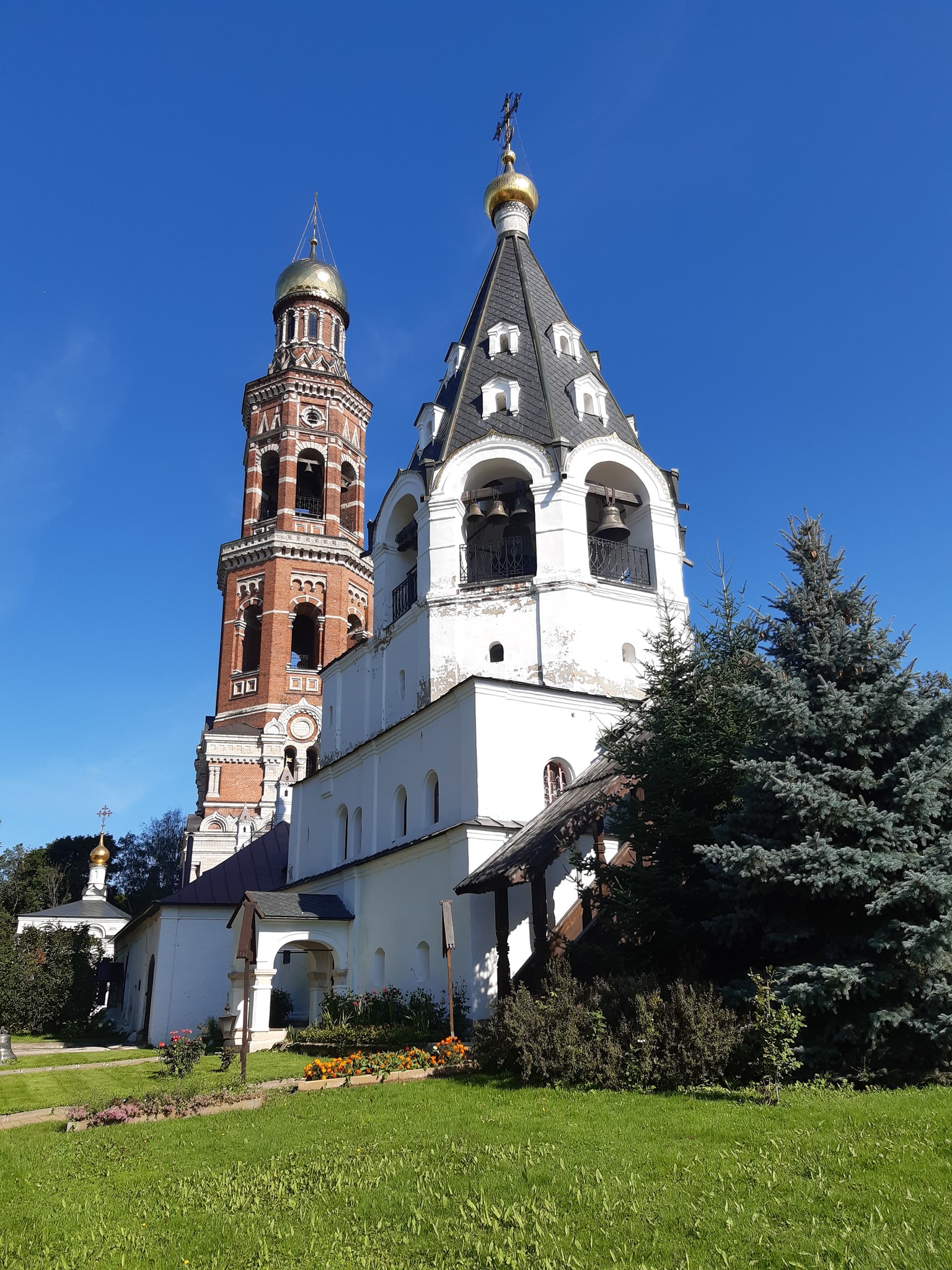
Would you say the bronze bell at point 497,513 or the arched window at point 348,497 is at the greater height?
the arched window at point 348,497

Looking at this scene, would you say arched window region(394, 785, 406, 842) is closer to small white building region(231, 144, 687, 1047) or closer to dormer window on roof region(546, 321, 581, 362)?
small white building region(231, 144, 687, 1047)

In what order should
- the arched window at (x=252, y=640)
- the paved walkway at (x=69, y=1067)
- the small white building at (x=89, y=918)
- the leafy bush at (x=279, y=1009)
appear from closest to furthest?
the paved walkway at (x=69, y=1067)
the leafy bush at (x=279, y=1009)
the small white building at (x=89, y=918)
the arched window at (x=252, y=640)

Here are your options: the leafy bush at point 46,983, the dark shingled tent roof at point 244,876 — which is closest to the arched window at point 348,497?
the dark shingled tent roof at point 244,876

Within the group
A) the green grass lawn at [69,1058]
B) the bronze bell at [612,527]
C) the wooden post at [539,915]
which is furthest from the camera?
the bronze bell at [612,527]

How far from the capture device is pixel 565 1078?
9.46 metres

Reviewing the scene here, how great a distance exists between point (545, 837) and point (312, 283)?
144ft

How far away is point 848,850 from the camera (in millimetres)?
9094

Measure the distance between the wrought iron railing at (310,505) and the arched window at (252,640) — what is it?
611cm

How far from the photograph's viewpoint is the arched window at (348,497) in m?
46.9

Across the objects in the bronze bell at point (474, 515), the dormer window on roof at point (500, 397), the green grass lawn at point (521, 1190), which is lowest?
the green grass lawn at point (521, 1190)

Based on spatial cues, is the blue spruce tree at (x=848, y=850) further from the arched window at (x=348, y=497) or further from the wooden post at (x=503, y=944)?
the arched window at (x=348, y=497)

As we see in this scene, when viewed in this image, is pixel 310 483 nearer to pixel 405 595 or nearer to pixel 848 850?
pixel 405 595

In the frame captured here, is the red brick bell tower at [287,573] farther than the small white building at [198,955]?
Yes

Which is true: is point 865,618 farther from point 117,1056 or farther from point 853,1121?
point 117,1056
